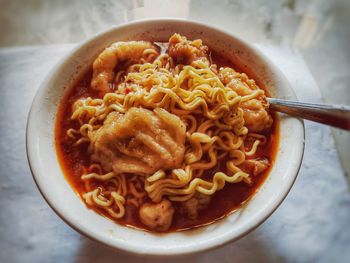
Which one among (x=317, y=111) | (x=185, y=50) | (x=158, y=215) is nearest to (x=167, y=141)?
(x=158, y=215)

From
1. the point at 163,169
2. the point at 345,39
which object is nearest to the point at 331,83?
the point at 345,39

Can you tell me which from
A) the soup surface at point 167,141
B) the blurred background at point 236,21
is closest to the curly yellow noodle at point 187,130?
the soup surface at point 167,141

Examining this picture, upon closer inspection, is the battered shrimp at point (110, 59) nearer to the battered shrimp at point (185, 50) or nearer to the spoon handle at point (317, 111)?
the battered shrimp at point (185, 50)

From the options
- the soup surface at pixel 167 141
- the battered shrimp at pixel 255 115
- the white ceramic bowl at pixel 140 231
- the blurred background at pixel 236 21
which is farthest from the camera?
the blurred background at pixel 236 21

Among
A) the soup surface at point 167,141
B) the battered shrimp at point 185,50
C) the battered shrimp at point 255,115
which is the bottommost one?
the soup surface at point 167,141

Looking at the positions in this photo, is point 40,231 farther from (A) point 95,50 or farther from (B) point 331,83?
(B) point 331,83

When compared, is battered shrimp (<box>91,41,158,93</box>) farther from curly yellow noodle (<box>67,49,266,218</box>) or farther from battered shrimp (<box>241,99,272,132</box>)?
battered shrimp (<box>241,99,272,132</box>)
